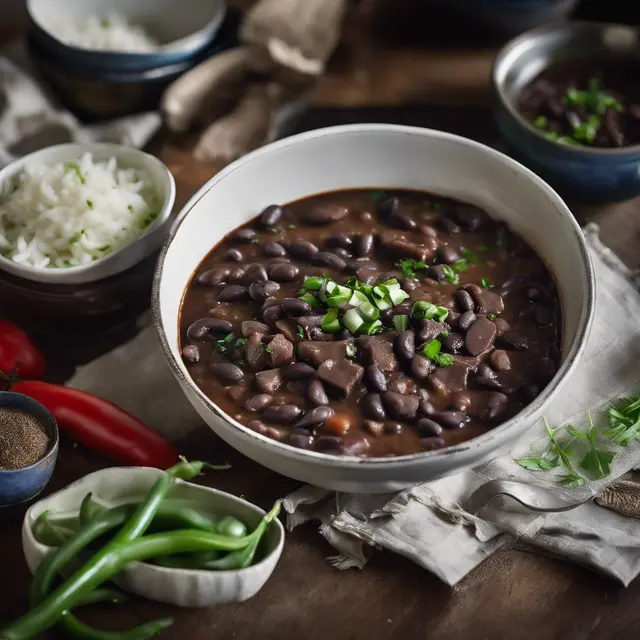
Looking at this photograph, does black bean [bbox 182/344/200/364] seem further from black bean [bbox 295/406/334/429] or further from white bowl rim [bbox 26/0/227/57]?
white bowl rim [bbox 26/0/227/57]

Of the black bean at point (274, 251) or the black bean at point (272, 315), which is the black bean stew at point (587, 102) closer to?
the black bean at point (274, 251)

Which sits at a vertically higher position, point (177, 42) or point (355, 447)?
point (177, 42)

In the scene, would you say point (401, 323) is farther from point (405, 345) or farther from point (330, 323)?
point (330, 323)

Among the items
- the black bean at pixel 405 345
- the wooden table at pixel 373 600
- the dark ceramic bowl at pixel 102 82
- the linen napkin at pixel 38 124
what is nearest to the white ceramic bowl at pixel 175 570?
the wooden table at pixel 373 600

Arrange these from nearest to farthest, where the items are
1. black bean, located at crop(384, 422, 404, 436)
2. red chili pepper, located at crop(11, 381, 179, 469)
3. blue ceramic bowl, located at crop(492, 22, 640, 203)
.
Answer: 1. black bean, located at crop(384, 422, 404, 436)
2. red chili pepper, located at crop(11, 381, 179, 469)
3. blue ceramic bowl, located at crop(492, 22, 640, 203)

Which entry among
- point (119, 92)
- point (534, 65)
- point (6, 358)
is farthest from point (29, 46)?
point (534, 65)

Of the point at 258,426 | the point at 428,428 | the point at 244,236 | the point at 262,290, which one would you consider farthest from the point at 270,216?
the point at 428,428

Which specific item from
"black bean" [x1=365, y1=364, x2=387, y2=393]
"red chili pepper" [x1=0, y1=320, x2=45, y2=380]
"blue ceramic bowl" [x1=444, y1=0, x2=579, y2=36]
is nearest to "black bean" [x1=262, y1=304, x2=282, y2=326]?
"black bean" [x1=365, y1=364, x2=387, y2=393]

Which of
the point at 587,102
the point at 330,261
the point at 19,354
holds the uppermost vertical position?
the point at 587,102
